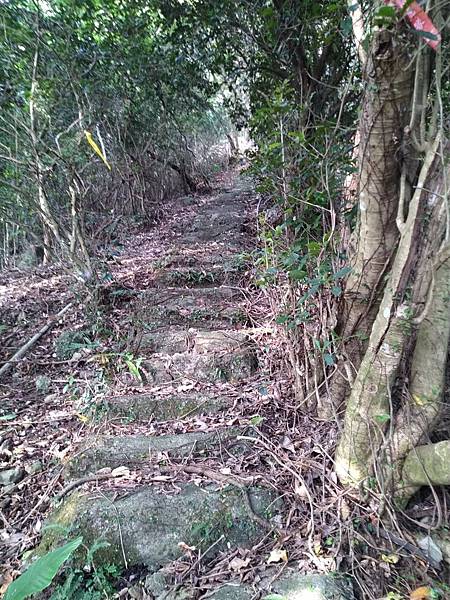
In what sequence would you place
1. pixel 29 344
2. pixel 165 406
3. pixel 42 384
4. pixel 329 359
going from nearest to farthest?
pixel 329 359
pixel 165 406
pixel 42 384
pixel 29 344

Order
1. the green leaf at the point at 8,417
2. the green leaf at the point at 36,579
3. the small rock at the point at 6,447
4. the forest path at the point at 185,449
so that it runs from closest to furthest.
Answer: the green leaf at the point at 36,579 < the forest path at the point at 185,449 < the small rock at the point at 6,447 < the green leaf at the point at 8,417

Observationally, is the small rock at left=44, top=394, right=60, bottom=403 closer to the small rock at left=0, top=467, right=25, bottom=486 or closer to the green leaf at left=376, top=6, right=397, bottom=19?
the small rock at left=0, top=467, right=25, bottom=486

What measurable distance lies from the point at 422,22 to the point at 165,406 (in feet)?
8.30

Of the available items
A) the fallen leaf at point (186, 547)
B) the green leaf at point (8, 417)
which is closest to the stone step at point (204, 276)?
the green leaf at point (8, 417)

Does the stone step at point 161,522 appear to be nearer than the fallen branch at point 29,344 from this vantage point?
Yes

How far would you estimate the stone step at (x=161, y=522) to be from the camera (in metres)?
1.97

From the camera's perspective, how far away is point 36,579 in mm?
1271

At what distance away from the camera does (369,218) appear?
192 cm

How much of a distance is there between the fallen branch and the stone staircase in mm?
900

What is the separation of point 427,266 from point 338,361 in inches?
31.3

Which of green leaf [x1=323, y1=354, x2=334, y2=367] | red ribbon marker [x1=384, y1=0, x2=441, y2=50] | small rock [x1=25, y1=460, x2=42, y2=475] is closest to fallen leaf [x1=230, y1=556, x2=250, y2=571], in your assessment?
green leaf [x1=323, y1=354, x2=334, y2=367]

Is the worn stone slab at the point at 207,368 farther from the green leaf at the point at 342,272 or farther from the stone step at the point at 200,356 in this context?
the green leaf at the point at 342,272

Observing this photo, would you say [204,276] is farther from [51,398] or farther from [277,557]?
[277,557]

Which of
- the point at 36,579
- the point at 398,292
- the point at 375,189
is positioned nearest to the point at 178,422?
the point at 36,579
